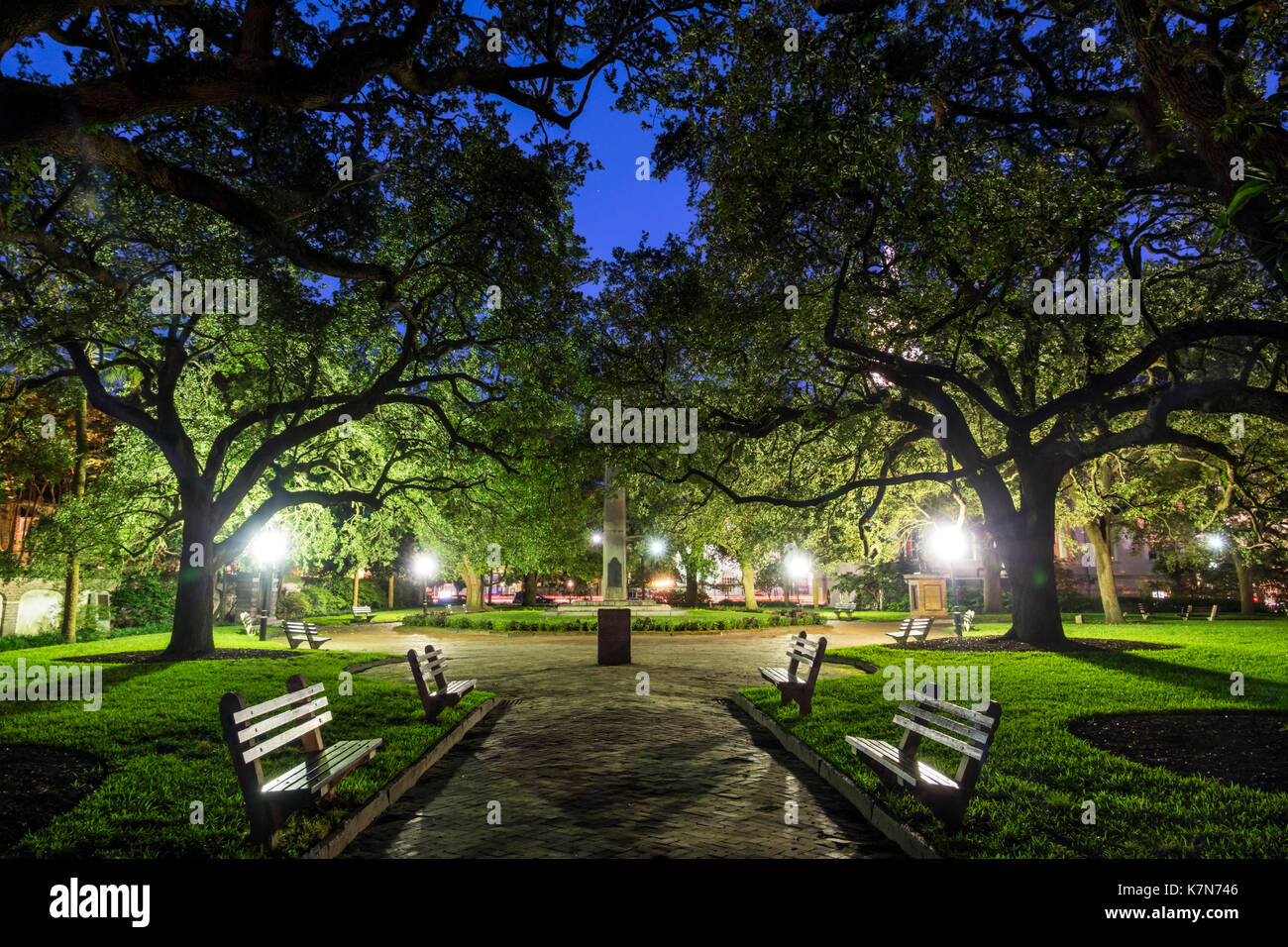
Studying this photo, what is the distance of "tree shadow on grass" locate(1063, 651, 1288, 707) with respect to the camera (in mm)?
A: 10617

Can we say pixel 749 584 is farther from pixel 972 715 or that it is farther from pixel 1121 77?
pixel 972 715

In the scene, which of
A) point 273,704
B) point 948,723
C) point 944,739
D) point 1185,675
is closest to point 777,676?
point 948,723

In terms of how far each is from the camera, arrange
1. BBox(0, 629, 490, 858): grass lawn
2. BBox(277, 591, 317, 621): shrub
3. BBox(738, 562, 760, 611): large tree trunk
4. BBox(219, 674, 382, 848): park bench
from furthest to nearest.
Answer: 1. BBox(738, 562, 760, 611): large tree trunk
2. BBox(277, 591, 317, 621): shrub
3. BBox(0, 629, 490, 858): grass lawn
4. BBox(219, 674, 382, 848): park bench

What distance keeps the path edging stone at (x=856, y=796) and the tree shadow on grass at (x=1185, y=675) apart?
708cm

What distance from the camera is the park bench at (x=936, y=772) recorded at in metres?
4.68

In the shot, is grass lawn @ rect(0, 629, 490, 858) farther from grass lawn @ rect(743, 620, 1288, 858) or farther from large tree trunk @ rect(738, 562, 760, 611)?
large tree trunk @ rect(738, 562, 760, 611)

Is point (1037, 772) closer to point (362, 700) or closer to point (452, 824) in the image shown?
point (452, 824)

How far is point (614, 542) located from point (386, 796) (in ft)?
63.7

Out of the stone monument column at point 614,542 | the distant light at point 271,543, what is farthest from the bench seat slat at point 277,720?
the stone monument column at point 614,542

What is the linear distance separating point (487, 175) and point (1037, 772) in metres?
11.0

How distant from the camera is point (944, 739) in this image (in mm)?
5082

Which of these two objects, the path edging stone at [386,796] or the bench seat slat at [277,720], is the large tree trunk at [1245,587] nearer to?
the path edging stone at [386,796]

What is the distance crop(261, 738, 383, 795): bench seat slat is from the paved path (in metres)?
0.52

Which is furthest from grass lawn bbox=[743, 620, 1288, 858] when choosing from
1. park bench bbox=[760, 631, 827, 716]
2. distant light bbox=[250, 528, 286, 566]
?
distant light bbox=[250, 528, 286, 566]
